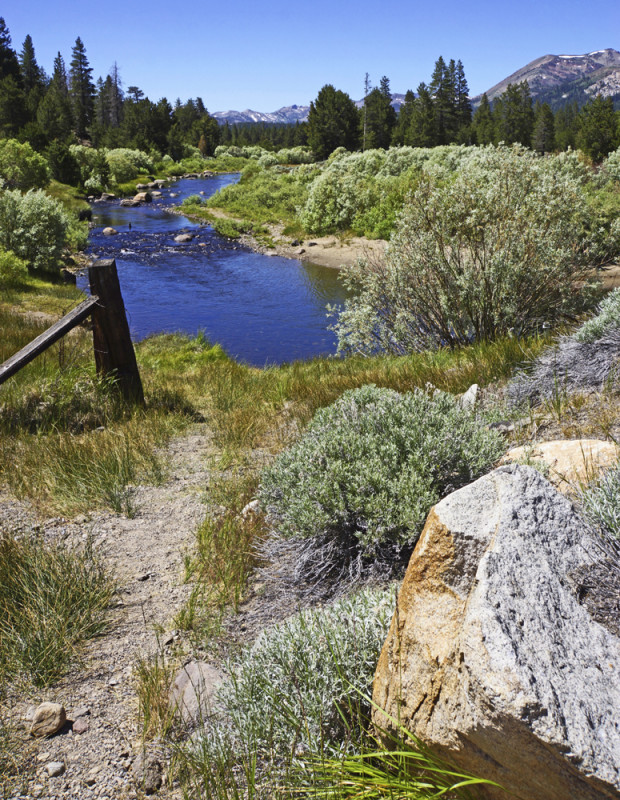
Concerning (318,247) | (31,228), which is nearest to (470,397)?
(31,228)

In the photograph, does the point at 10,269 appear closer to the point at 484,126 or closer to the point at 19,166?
the point at 19,166

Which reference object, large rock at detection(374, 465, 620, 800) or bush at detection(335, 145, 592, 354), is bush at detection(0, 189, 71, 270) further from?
large rock at detection(374, 465, 620, 800)

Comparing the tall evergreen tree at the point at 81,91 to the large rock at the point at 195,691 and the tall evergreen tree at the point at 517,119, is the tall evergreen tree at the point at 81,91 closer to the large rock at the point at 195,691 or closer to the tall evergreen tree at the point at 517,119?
the tall evergreen tree at the point at 517,119

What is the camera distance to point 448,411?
3.88m

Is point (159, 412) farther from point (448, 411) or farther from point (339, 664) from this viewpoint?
point (339, 664)

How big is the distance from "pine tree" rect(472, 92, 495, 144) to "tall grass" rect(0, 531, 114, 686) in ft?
211

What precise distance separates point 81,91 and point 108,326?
9046cm

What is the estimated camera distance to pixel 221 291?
21.8m

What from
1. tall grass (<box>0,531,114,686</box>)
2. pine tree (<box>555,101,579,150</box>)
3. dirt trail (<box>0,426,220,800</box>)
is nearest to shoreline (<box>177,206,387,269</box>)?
dirt trail (<box>0,426,220,800</box>)

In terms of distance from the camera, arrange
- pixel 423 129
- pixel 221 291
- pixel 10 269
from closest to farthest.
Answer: pixel 10 269 → pixel 221 291 → pixel 423 129

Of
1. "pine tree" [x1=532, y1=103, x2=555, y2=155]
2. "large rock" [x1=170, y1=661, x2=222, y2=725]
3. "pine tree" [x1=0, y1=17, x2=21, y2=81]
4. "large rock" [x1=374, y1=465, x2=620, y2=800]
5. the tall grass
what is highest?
"pine tree" [x1=0, y1=17, x2=21, y2=81]

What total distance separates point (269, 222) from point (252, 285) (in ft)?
45.2

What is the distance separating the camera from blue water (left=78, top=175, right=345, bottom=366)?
54.9ft

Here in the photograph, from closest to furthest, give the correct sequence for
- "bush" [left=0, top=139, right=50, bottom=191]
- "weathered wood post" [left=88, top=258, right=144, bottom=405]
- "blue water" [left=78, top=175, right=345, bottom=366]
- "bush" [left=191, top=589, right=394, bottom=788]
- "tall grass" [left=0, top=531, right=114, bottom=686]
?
"bush" [left=191, top=589, right=394, bottom=788]
"tall grass" [left=0, top=531, right=114, bottom=686]
"weathered wood post" [left=88, top=258, right=144, bottom=405]
"blue water" [left=78, top=175, right=345, bottom=366]
"bush" [left=0, top=139, right=50, bottom=191]
